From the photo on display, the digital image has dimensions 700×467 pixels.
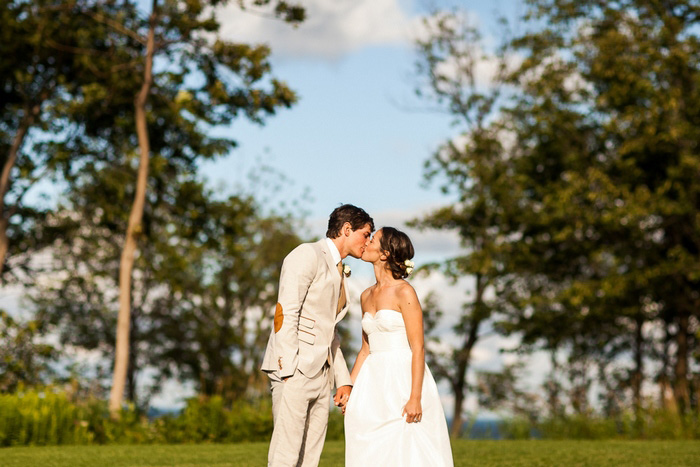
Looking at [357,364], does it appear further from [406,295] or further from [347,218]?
[347,218]

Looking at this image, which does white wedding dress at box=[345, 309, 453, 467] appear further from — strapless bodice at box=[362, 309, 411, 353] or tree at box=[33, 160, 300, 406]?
tree at box=[33, 160, 300, 406]

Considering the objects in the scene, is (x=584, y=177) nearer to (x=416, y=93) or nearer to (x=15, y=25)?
(x=416, y=93)

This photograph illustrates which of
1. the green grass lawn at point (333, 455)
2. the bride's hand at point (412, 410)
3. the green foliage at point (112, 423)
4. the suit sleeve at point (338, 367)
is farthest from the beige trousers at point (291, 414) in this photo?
the green foliage at point (112, 423)

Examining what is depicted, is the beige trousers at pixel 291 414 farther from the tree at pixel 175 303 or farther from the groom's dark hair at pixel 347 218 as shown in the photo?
the tree at pixel 175 303

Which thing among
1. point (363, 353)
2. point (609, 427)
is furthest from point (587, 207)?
Result: point (363, 353)

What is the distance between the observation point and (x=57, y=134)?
2367 cm

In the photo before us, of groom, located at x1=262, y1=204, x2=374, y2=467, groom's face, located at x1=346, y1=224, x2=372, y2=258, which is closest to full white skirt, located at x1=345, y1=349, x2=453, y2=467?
groom, located at x1=262, y1=204, x2=374, y2=467

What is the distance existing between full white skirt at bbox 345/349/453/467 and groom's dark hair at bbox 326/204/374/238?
1.04 m

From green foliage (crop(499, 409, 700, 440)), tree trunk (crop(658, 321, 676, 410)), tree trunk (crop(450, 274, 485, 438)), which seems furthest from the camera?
tree trunk (crop(450, 274, 485, 438))

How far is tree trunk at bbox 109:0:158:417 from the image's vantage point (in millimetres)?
19844

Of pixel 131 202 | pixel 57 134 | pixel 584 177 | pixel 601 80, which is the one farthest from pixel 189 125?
pixel 601 80

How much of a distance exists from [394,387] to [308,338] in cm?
88

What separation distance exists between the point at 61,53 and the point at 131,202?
452 cm

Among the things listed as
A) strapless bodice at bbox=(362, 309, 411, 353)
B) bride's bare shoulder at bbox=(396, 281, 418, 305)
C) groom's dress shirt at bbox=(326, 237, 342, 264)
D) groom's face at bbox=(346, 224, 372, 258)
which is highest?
groom's face at bbox=(346, 224, 372, 258)
